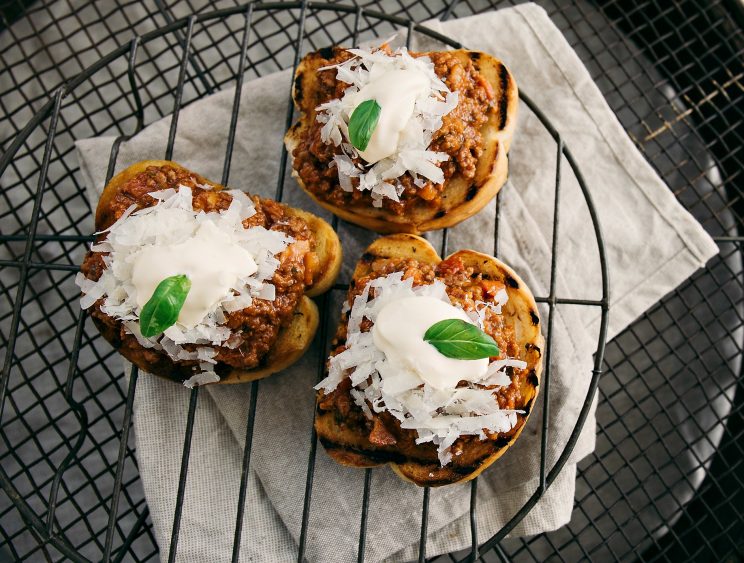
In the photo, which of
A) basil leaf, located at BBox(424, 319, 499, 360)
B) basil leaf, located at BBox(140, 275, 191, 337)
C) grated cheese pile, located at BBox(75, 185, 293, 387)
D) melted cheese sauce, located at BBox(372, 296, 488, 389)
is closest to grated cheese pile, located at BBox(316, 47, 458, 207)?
grated cheese pile, located at BBox(75, 185, 293, 387)

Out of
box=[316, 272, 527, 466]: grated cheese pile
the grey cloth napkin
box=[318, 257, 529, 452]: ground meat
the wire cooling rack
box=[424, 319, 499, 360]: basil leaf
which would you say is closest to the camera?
box=[424, 319, 499, 360]: basil leaf

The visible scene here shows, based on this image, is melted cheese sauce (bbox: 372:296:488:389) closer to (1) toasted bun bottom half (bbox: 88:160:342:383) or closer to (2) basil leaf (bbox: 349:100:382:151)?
(1) toasted bun bottom half (bbox: 88:160:342:383)

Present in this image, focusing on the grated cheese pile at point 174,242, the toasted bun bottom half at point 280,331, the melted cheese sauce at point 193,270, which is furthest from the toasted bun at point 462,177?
the melted cheese sauce at point 193,270

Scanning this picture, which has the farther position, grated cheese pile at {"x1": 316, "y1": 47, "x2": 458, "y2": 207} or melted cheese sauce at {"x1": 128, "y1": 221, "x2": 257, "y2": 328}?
grated cheese pile at {"x1": 316, "y1": 47, "x2": 458, "y2": 207}

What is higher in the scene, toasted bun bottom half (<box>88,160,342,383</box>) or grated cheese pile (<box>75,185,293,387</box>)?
grated cheese pile (<box>75,185,293,387</box>)

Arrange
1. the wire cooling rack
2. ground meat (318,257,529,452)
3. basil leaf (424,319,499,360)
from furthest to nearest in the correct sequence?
the wire cooling rack
ground meat (318,257,529,452)
basil leaf (424,319,499,360)

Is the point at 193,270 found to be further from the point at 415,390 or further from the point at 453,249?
the point at 453,249
